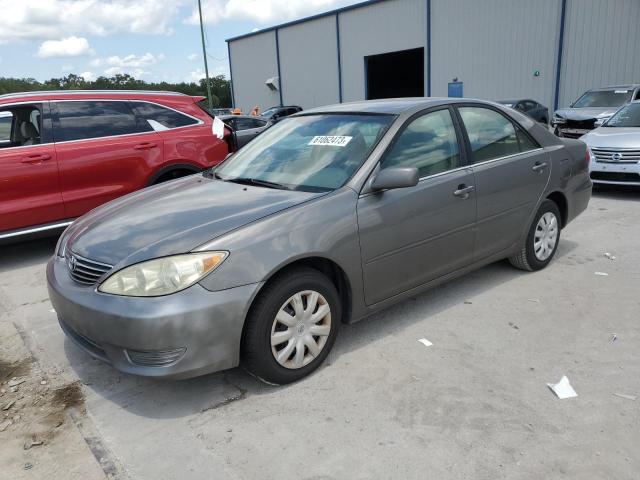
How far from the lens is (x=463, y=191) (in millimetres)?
3836

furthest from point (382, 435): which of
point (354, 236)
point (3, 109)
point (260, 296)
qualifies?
point (3, 109)

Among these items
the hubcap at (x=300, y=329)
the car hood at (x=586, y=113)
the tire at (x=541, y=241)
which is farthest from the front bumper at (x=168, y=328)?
the car hood at (x=586, y=113)

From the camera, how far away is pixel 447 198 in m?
3.74

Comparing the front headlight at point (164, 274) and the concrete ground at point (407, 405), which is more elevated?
the front headlight at point (164, 274)

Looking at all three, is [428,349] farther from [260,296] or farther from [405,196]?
[260,296]

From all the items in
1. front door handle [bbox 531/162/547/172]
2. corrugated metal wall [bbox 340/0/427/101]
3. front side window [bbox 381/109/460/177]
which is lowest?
front door handle [bbox 531/162/547/172]

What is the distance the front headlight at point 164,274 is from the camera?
268 centimetres

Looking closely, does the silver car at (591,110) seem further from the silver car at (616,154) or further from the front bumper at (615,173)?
the front bumper at (615,173)

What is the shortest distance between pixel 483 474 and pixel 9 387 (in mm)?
2788

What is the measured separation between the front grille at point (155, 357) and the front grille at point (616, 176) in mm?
7427

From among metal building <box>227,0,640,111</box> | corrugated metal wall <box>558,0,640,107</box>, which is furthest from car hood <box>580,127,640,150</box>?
metal building <box>227,0,640,111</box>

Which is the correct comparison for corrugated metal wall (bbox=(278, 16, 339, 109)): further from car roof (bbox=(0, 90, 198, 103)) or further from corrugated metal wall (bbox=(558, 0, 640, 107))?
car roof (bbox=(0, 90, 198, 103))

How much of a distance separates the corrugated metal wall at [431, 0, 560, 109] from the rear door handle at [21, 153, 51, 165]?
20558 millimetres

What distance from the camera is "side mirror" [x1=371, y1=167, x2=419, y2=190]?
319 cm
